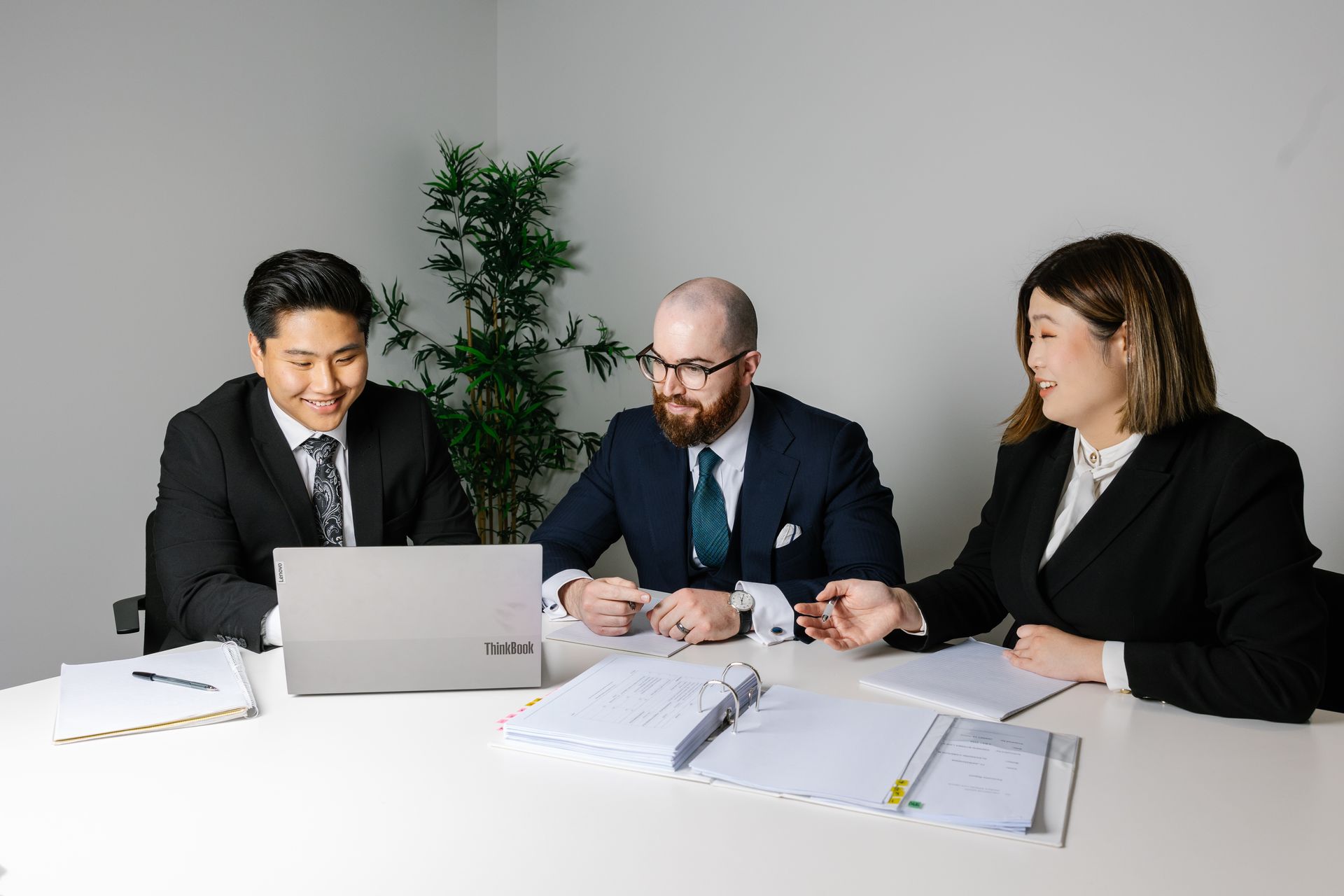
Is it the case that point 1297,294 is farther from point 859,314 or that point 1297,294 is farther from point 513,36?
point 513,36

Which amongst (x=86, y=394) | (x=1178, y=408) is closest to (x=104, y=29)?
(x=86, y=394)

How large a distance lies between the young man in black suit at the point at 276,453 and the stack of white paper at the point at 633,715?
3.20 ft

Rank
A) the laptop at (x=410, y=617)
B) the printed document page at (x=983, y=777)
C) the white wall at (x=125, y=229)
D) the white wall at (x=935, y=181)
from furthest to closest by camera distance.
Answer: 1. the white wall at (x=125, y=229)
2. the white wall at (x=935, y=181)
3. the laptop at (x=410, y=617)
4. the printed document page at (x=983, y=777)

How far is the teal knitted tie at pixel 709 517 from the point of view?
95.2 inches

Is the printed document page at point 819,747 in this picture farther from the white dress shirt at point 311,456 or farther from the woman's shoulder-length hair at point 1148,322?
the white dress shirt at point 311,456

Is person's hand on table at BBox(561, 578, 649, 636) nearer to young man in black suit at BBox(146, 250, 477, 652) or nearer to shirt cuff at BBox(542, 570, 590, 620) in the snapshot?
shirt cuff at BBox(542, 570, 590, 620)

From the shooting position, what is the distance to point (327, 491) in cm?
237

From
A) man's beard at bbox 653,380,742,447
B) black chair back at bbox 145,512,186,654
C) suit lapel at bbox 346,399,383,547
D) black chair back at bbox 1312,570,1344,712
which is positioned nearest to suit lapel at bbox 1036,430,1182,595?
black chair back at bbox 1312,570,1344,712

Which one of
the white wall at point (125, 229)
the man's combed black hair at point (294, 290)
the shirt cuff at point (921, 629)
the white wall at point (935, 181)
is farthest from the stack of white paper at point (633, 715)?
the white wall at point (125, 229)

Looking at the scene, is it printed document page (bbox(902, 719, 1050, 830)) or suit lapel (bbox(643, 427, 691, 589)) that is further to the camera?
suit lapel (bbox(643, 427, 691, 589))

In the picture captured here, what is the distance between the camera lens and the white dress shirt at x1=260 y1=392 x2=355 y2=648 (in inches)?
91.4

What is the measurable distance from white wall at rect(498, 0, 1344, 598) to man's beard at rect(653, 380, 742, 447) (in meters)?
1.48

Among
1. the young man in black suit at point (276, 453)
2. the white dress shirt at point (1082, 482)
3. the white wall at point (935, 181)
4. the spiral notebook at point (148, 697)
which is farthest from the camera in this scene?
the white wall at point (935, 181)

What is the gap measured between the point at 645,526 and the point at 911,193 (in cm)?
188
